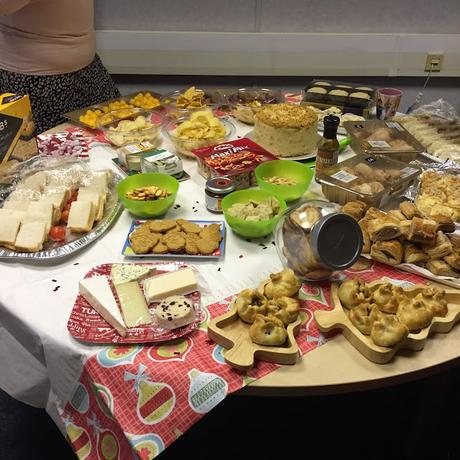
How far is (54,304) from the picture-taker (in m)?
1.02

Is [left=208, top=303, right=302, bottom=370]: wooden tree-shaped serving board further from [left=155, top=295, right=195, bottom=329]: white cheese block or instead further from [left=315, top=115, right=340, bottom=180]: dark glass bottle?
[left=315, top=115, right=340, bottom=180]: dark glass bottle

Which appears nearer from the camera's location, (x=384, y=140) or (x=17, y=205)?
(x=17, y=205)

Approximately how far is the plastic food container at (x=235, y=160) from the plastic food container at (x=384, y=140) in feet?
1.13

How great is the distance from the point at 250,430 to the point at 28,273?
0.96 meters

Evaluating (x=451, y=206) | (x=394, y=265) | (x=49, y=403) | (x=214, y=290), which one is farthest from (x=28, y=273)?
(x=451, y=206)

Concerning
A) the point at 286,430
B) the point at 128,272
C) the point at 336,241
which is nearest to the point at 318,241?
the point at 336,241

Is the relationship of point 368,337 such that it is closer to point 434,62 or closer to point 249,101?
point 249,101

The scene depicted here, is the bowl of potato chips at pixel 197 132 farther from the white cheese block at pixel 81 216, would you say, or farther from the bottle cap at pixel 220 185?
the white cheese block at pixel 81 216

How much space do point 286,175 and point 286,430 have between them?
0.89 m

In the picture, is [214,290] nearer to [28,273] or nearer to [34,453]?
[28,273]

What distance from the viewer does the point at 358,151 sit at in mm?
1626

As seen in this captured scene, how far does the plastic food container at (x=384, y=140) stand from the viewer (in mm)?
1550

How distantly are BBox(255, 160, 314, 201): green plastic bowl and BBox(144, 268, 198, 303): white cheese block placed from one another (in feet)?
1.39

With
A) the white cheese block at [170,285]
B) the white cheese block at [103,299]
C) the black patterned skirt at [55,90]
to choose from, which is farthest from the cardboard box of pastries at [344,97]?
the white cheese block at [103,299]
